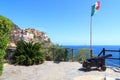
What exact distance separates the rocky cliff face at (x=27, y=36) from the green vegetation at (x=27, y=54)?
1588 mm

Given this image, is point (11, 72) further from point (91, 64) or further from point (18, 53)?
point (91, 64)

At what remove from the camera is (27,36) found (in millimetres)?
13680

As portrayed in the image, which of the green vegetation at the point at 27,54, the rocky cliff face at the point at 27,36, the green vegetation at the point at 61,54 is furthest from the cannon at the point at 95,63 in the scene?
the rocky cliff face at the point at 27,36

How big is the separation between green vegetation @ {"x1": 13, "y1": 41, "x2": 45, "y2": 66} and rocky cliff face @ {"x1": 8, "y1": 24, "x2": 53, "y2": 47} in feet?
5.21

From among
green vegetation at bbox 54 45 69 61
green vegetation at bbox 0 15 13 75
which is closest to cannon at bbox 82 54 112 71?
green vegetation at bbox 54 45 69 61

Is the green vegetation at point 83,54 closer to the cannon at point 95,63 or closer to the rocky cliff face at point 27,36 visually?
the rocky cliff face at point 27,36

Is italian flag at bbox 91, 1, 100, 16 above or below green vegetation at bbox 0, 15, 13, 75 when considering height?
above

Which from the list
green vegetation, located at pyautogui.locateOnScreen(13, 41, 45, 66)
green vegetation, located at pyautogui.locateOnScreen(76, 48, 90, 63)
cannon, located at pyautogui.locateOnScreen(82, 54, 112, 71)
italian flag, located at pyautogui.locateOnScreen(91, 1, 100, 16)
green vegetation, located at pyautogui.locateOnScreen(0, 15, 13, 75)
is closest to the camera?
green vegetation, located at pyautogui.locateOnScreen(0, 15, 13, 75)

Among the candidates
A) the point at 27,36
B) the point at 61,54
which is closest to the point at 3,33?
the point at 61,54

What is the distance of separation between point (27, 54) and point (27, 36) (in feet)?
11.4

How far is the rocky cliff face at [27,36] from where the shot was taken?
12.7m

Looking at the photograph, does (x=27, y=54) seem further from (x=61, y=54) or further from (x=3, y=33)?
(x=3, y=33)

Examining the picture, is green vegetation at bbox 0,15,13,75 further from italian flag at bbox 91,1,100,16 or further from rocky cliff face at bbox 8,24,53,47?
italian flag at bbox 91,1,100,16

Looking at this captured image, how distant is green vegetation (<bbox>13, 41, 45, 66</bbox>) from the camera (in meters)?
10.2
